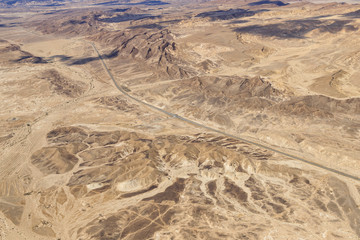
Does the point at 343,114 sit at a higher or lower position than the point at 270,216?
higher

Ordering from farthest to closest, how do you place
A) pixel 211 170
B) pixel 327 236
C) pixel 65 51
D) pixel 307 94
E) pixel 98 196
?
pixel 65 51
pixel 307 94
pixel 211 170
pixel 98 196
pixel 327 236

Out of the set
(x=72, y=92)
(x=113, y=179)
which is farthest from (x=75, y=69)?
(x=113, y=179)

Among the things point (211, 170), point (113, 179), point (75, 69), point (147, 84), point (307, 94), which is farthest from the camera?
point (75, 69)

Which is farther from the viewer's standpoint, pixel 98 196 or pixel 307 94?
pixel 307 94

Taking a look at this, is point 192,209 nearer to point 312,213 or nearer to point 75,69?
point 312,213

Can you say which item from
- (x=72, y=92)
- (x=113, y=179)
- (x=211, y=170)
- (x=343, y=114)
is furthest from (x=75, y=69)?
(x=343, y=114)

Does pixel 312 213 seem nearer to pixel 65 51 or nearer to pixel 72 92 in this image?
pixel 72 92
